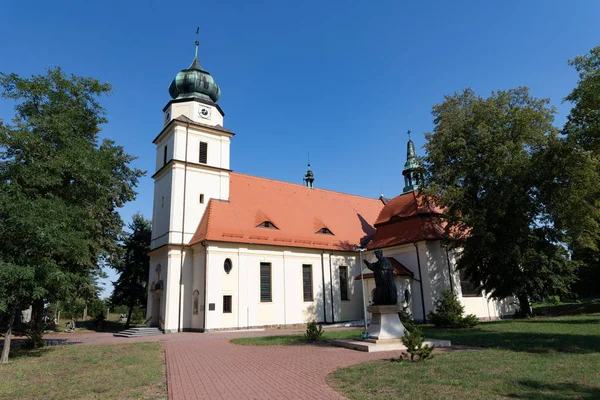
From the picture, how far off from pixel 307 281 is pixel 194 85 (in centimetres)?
1681

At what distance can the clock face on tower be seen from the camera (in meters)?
29.3

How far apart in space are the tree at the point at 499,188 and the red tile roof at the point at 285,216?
10.3 meters

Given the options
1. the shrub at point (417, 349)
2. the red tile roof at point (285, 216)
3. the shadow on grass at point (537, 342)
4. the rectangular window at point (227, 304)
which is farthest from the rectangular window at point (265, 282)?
the shrub at point (417, 349)

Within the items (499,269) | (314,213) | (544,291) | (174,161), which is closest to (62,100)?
(174,161)

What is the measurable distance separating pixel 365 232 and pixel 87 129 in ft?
75.7

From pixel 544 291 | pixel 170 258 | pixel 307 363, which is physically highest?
pixel 170 258

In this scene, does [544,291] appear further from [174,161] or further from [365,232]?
[174,161]

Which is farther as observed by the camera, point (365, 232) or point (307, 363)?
point (365, 232)

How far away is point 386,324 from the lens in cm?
1384

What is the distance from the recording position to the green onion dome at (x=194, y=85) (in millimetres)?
29469

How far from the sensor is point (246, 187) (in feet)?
101

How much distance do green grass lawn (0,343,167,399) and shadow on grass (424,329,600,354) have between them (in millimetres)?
10583

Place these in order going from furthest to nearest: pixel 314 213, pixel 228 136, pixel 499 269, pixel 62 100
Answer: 1. pixel 314 213
2. pixel 228 136
3. pixel 499 269
4. pixel 62 100

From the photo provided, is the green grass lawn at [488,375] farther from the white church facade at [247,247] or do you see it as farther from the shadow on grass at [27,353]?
the white church facade at [247,247]
